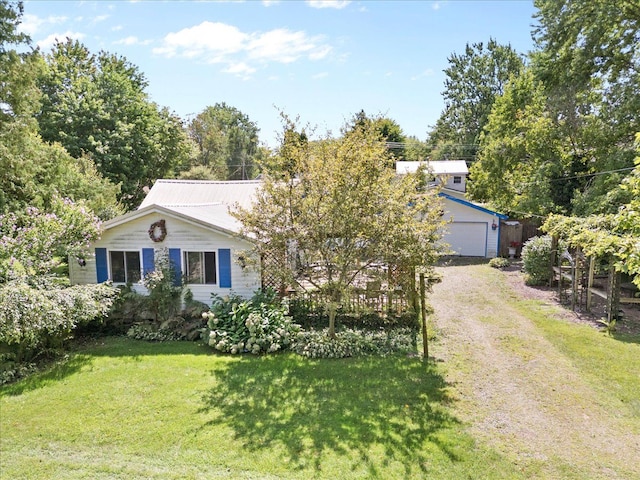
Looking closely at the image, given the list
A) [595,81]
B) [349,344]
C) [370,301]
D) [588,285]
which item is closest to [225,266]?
[370,301]

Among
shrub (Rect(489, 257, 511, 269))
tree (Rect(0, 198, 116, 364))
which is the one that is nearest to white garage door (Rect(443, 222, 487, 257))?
shrub (Rect(489, 257, 511, 269))

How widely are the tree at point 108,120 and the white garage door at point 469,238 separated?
62.1ft

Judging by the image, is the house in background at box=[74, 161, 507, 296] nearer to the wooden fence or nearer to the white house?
the white house

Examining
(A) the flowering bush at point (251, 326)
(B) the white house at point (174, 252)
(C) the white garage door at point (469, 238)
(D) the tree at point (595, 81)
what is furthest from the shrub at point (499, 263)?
(B) the white house at point (174, 252)

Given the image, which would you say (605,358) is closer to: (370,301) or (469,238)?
(370,301)

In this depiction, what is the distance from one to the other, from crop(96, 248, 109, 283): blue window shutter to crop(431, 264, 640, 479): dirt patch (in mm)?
9673

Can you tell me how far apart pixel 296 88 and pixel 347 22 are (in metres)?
8.72

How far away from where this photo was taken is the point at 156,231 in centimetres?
1181

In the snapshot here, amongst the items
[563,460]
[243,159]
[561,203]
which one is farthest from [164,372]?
[243,159]

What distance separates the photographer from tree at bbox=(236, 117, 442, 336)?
8.57m

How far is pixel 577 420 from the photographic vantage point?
6461 millimetres

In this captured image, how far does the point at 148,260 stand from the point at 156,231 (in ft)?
3.09

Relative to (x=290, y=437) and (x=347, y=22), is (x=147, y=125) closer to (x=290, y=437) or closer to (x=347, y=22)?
(x=347, y=22)

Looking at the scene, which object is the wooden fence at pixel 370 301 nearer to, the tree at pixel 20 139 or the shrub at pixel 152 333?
the shrub at pixel 152 333
